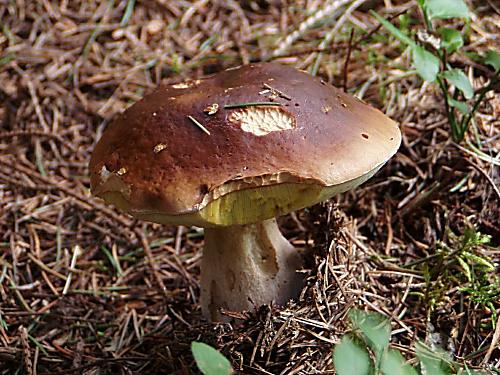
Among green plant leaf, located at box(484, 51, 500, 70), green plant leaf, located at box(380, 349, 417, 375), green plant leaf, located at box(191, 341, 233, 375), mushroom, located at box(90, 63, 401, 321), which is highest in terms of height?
green plant leaf, located at box(484, 51, 500, 70)

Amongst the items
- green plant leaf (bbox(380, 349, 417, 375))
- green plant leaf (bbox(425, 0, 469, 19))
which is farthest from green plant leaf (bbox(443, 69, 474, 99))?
green plant leaf (bbox(380, 349, 417, 375))

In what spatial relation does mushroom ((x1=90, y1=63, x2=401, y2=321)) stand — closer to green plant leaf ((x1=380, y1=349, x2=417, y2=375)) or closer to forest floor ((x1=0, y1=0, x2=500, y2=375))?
forest floor ((x1=0, y1=0, x2=500, y2=375))

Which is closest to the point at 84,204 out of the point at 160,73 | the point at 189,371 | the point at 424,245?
the point at 160,73

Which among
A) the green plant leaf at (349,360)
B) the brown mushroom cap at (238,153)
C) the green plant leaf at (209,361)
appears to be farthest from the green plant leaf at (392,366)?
the brown mushroom cap at (238,153)

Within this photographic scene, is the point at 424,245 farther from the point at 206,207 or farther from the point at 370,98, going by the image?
the point at 206,207

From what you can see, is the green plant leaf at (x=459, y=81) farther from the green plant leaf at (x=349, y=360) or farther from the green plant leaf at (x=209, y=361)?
the green plant leaf at (x=209, y=361)

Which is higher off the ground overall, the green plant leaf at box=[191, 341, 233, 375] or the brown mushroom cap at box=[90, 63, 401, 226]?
the brown mushroom cap at box=[90, 63, 401, 226]

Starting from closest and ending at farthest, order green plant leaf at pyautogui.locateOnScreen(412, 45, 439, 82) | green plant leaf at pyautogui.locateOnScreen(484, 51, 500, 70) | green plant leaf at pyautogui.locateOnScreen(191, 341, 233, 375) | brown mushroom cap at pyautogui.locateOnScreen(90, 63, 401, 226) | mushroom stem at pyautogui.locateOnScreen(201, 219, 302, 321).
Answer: green plant leaf at pyautogui.locateOnScreen(191, 341, 233, 375) < brown mushroom cap at pyautogui.locateOnScreen(90, 63, 401, 226) < mushroom stem at pyautogui.locateOnScreen(201, 219, 302, 321) < green plant leaf at pyautogui.locateOnScreen(412, 45, 439, 82) < green plant leaf at pyautogui.locateOnScreen(484, 51, 500, 70)
